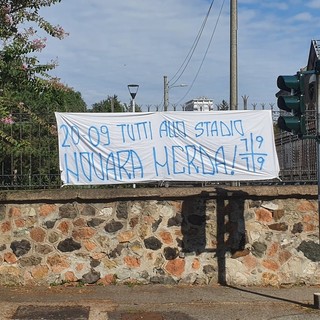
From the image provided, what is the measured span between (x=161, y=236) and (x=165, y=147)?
1315 millimetres

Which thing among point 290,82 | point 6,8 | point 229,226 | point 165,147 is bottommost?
point 229,226

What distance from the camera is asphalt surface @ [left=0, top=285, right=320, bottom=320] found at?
6352 mm

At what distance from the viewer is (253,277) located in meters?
7.93

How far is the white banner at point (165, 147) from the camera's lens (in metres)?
8.09

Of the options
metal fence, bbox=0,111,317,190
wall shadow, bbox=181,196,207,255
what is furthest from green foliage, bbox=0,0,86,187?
wall shadow, bbox=181,196,207,255

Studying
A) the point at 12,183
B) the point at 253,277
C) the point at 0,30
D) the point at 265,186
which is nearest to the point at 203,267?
the point at 253,277

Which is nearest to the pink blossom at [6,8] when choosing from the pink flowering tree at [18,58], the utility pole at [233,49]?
the pink flowering tree at [18,58]

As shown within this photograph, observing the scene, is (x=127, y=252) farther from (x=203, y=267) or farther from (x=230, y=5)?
(x=230, y=5)

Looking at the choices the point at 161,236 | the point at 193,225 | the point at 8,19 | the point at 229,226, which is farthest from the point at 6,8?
the point at 229,226

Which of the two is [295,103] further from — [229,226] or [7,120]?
[7,120]

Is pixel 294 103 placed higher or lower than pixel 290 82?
lower

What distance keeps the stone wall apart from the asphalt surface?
0.22 metres

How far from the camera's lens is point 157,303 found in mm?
6902

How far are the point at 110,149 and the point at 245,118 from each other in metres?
2.09
